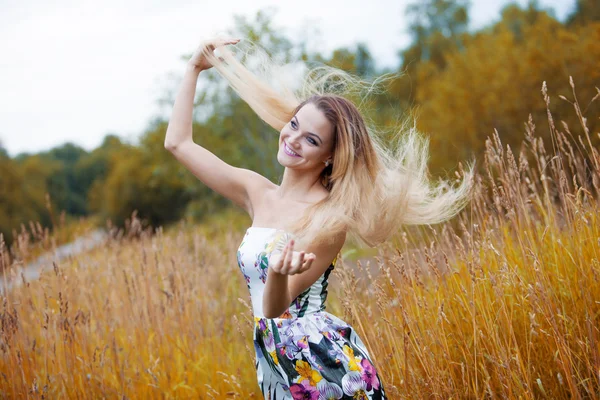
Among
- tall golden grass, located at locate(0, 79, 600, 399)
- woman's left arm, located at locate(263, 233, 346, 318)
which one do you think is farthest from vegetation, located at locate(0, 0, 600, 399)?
woman's left arm, located at locate(263, 233, 346, 318)

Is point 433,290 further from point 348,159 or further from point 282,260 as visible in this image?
point 282,260

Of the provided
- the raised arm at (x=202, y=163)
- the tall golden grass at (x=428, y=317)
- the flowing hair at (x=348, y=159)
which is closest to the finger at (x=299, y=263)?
the flowing hair at (x=348, y=159)

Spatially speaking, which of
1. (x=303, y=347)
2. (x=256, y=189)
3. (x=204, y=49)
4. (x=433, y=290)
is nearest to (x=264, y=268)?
(x=303, y=347)

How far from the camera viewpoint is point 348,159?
7.68ft

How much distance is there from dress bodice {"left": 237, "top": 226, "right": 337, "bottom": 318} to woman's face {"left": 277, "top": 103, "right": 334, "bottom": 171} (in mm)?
313

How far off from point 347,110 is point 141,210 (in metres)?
22.1

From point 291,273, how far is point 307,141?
80 centimetres

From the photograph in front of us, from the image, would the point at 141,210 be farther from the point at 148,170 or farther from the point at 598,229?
the point at 598,229

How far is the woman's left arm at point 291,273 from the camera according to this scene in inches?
64.8

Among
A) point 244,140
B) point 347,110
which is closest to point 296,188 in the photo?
point 347,110

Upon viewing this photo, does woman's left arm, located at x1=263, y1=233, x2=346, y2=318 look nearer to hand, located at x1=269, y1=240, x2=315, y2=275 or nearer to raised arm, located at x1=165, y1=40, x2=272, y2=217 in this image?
hand, located at x1=269, y1=240, x2=315, y2=275

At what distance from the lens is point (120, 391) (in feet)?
10.5

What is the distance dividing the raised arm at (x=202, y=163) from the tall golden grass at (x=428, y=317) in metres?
0.60

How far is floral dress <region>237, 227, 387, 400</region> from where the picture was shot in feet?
6.71
